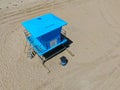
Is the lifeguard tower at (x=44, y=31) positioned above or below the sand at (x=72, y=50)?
above

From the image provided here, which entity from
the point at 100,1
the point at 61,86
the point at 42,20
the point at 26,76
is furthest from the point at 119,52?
the point at 100,1

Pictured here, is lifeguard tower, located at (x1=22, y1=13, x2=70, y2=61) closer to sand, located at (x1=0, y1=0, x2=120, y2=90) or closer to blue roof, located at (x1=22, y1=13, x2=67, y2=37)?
blue roof, located at (x1=22, y1=13, x2=67, y2=37)

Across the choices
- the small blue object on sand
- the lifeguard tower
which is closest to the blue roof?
the lifeguard tower

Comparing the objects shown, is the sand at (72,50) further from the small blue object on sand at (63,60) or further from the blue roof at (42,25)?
the blue roof at (42,25)

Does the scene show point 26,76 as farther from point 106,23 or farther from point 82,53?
point 106,23

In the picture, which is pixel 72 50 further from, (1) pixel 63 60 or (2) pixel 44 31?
(2) pixel 44 31


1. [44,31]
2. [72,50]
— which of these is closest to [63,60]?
[72,50]

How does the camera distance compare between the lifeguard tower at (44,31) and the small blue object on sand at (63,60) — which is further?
the small blue object on sand at (63,60)

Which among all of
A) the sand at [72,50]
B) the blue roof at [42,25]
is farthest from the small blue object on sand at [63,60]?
the blue roof at [42,25]
